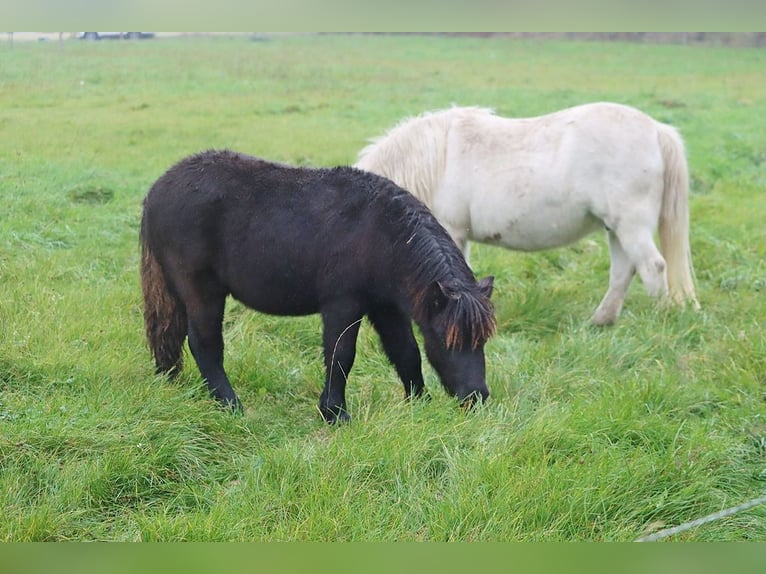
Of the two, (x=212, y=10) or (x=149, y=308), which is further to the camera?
(x=149, y=308)

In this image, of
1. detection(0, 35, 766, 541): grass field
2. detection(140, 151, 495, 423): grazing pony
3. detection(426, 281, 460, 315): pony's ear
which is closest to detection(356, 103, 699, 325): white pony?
detection(0, 35, 766, 541): grass field

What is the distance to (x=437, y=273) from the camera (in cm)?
347

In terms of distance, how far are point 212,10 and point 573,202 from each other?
4.26 metres

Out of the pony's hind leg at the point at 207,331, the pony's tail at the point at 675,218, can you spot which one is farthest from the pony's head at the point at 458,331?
the pony's tail at the point at 675,218

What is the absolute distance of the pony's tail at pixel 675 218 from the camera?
5410mm

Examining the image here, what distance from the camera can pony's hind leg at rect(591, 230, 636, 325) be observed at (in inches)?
215

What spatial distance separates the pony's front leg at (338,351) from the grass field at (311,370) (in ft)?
0.31

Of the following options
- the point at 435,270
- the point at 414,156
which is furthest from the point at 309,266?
the point at 414,156

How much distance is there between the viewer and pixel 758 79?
7773mm

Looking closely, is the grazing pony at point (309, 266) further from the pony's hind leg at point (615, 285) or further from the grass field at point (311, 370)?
the pony's hind leg at point (615, 285)

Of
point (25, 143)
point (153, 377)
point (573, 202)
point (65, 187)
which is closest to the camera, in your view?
point (153, 377)

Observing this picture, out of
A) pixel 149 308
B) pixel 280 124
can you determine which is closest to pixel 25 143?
pixel 149 308

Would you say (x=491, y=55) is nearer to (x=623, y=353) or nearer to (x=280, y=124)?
(x=280, y=124)

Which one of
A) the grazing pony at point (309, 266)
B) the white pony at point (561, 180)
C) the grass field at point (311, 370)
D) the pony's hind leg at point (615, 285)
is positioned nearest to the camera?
the grass field at point (311, 370)
